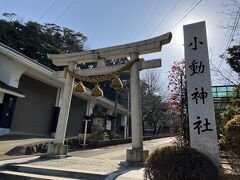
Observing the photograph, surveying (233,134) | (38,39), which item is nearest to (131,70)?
(233,134)

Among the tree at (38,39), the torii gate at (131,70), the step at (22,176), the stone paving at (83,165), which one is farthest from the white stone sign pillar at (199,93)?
the tree at (38,39)

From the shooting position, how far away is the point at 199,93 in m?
6.02

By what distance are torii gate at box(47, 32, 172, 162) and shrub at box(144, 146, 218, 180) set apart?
3654mm

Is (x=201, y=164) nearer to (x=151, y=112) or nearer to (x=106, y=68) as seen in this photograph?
(x=106, y=68)

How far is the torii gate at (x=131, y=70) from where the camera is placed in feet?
27.3

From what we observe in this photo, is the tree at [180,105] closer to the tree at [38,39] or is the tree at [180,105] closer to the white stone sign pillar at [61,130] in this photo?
the white stone sign pillar at [61,130]

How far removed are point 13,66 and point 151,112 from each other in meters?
21.0

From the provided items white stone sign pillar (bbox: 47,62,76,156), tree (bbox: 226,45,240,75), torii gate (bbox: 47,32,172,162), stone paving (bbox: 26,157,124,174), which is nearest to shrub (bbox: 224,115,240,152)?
stone paving (bbox: 26,157,124,174)

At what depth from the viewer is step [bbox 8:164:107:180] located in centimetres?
618

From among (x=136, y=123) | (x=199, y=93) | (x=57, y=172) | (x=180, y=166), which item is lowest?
(x=57, y=172)

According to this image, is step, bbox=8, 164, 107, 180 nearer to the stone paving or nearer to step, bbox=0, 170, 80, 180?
step, bbox=0, 170, 80, 180

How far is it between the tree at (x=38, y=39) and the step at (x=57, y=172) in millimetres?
21455

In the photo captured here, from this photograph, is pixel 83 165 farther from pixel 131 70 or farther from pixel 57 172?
pixel 131 70

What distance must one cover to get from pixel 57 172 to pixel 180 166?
13.2ft
